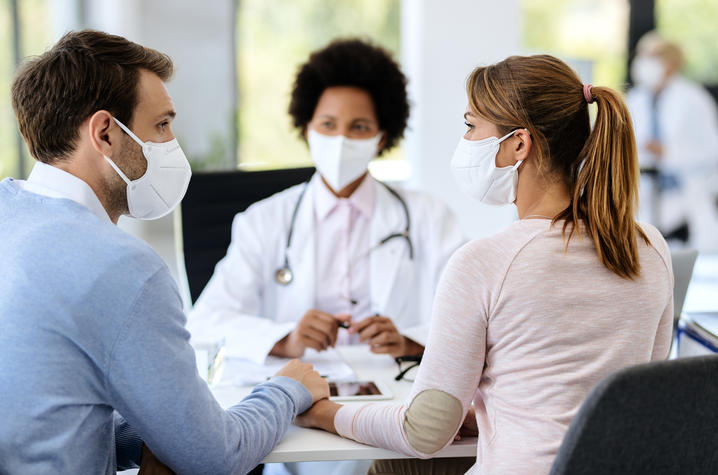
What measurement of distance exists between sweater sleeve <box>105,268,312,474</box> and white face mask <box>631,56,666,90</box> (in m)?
5.05

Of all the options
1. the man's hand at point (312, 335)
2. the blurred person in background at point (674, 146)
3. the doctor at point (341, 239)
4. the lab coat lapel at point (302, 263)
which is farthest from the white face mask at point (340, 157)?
the blurred person in background at point (674, 146)

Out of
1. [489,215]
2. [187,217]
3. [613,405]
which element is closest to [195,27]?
[489,215]

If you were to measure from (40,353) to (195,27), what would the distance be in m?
4.17

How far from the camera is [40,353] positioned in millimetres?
1050

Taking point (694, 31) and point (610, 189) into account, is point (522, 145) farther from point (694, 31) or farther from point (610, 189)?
point (694, 31)

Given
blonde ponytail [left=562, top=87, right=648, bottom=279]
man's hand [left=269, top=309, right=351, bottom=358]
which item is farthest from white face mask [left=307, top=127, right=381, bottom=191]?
blonde ponytail [left=562, top=87, right=648, bottom=279]

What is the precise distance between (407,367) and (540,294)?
567 mm

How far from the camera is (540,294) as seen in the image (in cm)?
114

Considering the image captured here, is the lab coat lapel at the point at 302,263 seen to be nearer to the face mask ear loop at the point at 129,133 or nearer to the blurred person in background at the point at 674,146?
the face mask ear loop at the point at 129,133

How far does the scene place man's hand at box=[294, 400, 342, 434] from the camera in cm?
133

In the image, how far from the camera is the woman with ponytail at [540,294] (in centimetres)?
114

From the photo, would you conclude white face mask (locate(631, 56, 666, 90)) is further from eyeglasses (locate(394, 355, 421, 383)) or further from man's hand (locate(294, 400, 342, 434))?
man's hand (locate(294, 400, 342, 434))

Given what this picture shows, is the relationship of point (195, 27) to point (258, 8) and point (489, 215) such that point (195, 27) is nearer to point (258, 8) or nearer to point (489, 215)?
point (258, 8)

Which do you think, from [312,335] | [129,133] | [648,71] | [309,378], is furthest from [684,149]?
[129,133]
